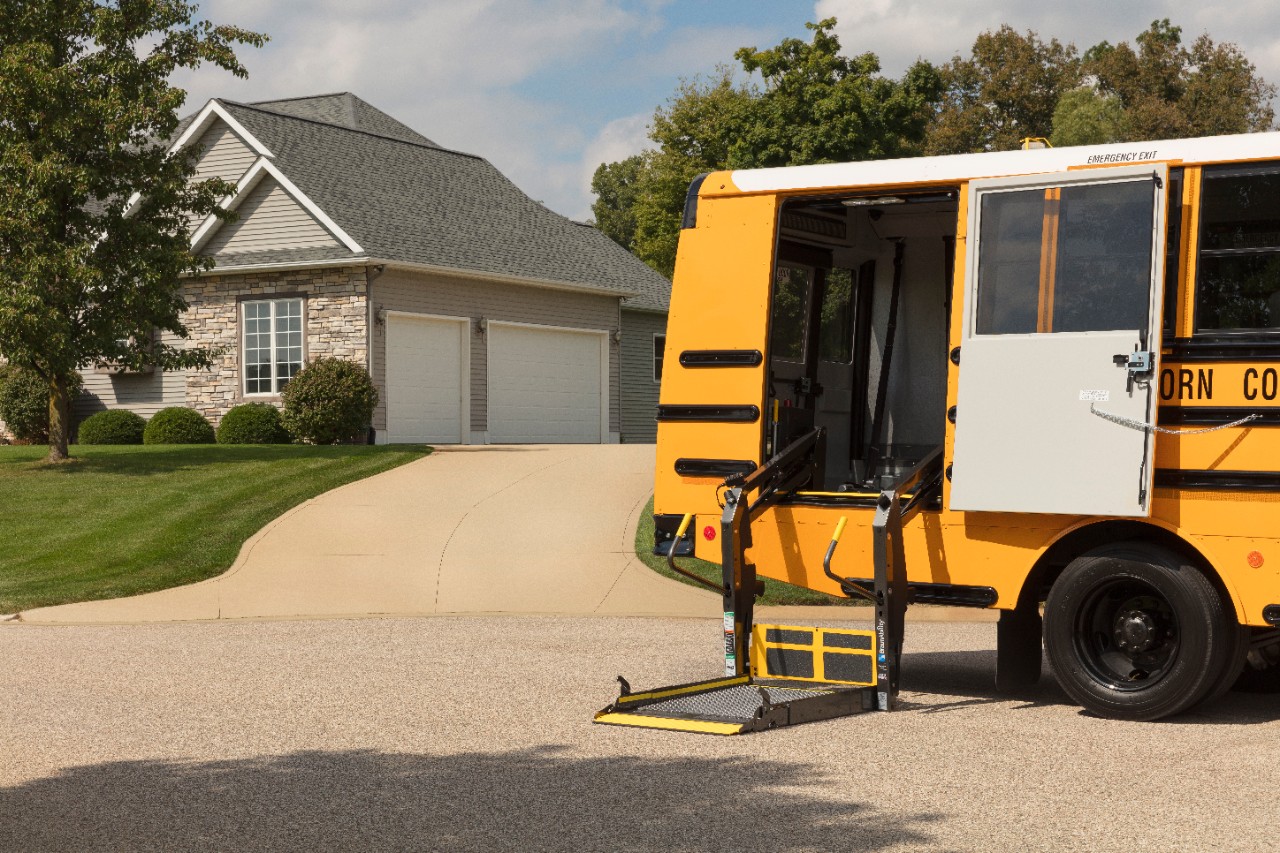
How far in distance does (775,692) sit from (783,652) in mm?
415

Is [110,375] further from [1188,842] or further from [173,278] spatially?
[1188,842]

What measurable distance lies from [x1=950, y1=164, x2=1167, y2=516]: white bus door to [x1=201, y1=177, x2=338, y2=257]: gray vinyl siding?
2129cm

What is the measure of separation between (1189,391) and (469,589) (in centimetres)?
843

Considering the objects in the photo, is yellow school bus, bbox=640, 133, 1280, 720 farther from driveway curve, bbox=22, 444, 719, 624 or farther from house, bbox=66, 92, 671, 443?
house, bbox=66, 92, 671, 443

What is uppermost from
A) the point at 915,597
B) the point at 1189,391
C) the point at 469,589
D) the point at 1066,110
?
the point at 1066,110

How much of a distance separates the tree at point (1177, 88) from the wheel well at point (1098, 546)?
150 ft

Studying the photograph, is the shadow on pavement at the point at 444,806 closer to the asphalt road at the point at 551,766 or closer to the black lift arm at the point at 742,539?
the asphalt road at the point at 551,766

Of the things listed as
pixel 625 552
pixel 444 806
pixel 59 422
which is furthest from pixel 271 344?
pixel 444 806

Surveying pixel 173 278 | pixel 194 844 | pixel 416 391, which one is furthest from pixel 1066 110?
pixel 194 844

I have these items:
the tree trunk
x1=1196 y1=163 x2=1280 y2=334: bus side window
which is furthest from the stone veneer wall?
x1=1196 y1=163 x2=1280 y2=334: bus side window

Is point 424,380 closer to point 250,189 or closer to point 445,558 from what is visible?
point 250,189

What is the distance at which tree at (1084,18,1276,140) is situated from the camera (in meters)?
54.2

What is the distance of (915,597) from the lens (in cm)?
902

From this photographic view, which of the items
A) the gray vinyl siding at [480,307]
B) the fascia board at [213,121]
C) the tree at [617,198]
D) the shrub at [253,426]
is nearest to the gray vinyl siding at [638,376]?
the gray vinyl siding at [480,307]
